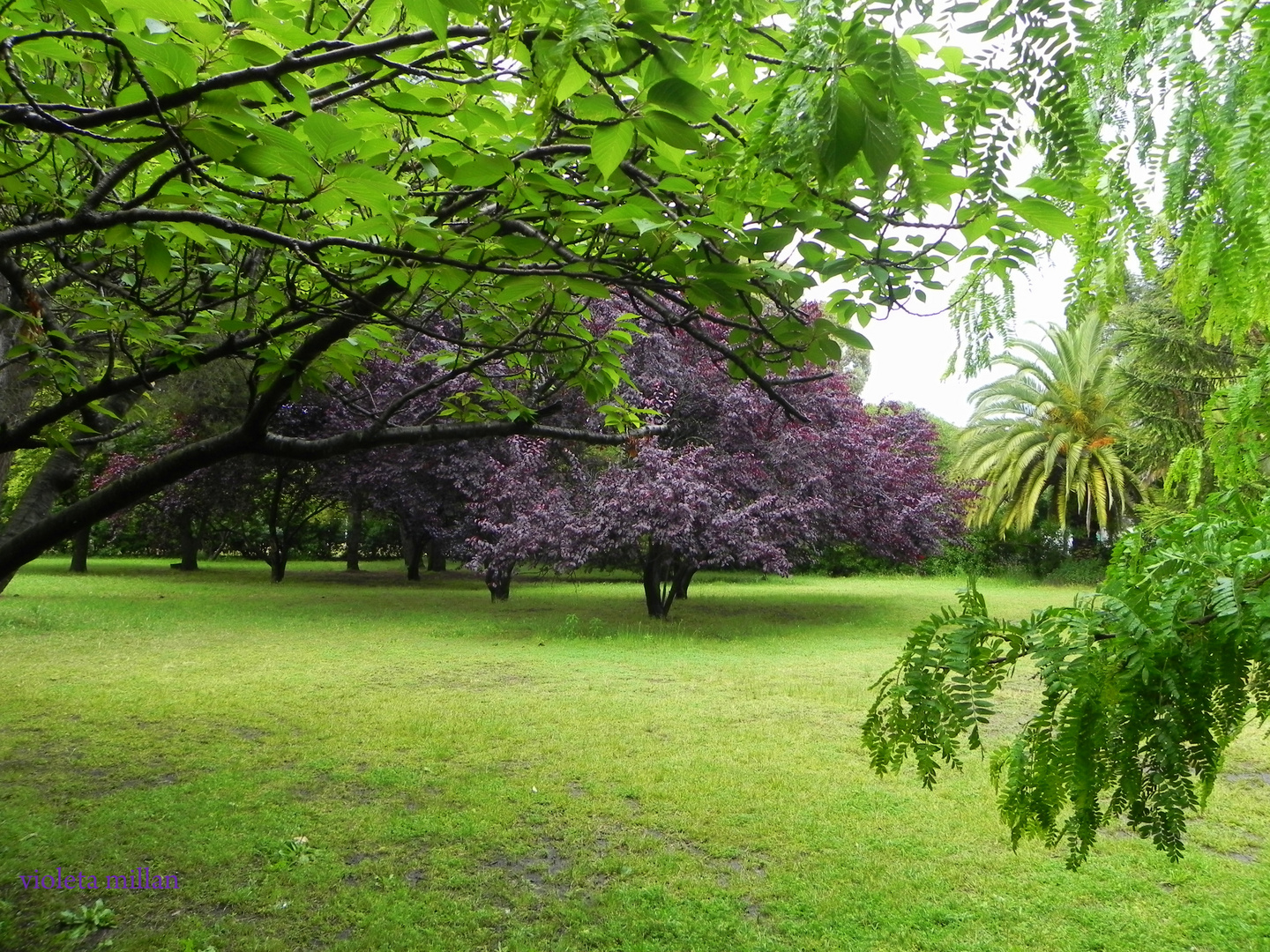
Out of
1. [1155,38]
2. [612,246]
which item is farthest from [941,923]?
[1155,38]

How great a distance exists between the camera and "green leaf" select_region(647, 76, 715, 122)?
1030mm

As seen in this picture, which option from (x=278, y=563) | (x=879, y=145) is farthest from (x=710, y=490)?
(x=278, y=563)

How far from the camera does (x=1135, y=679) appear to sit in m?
1.16

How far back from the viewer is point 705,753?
495 cm

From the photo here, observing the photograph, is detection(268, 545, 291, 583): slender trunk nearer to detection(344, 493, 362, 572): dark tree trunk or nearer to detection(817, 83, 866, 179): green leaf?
detection(344, 493, 362, 572): dark tree trunk

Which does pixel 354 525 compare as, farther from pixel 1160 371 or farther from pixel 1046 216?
pixel 1046 216

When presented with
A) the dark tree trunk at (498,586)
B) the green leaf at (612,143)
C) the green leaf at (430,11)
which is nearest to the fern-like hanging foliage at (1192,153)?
the green leaf at (612,143)

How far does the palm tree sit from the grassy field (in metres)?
13.0

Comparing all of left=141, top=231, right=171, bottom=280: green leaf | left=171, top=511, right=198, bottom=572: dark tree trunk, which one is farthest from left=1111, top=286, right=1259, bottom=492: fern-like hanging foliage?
left=171, top=511, right=198, bottom=572: dark tree trunk

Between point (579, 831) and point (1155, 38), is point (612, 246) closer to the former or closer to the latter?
point (1155, 38)

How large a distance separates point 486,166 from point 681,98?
584 mm

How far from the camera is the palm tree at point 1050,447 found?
58.9ft

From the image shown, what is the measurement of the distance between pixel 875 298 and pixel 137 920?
329cm

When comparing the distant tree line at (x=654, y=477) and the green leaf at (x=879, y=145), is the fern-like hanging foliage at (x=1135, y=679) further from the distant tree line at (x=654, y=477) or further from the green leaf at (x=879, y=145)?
the distant tree line at (x=654, y=477)
